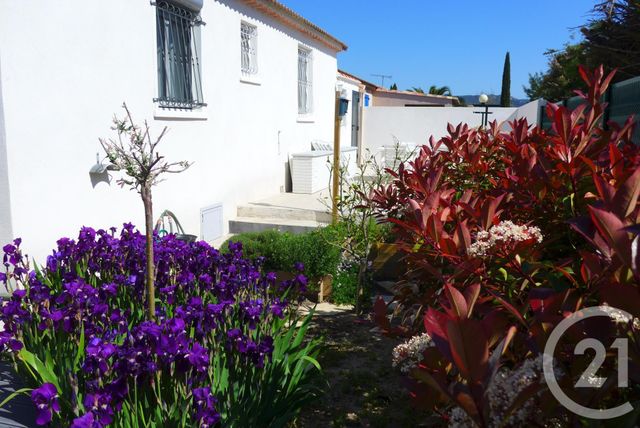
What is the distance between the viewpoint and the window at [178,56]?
6.54m

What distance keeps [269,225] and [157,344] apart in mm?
5697

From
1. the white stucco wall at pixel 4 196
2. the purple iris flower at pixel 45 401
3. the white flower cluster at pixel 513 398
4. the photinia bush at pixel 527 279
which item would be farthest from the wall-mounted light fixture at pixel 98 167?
the white flower cluster at pixel 513 398

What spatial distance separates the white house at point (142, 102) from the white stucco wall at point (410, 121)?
8322 mm

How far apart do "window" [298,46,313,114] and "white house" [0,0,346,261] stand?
0.69 metres

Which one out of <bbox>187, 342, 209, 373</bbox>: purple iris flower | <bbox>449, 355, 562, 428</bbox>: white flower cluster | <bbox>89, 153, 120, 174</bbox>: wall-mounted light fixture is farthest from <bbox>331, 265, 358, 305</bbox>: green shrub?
<bbox>449, 355, 562, 428</bbox>: white flower cluster

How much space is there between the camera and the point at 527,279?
5.64 ft

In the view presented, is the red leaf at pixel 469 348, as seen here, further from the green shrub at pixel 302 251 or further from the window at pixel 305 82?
the window at pixel 305 82

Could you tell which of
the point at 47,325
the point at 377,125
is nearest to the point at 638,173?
the point at 47,325

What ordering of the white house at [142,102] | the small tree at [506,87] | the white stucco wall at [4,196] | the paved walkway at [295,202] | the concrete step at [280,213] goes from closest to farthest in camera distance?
the white stucco wall at [4,196] < the white house at [142,102] < the concrete step at [280,213] < the paved walkway at [295,202] < the small tree at [506,87]

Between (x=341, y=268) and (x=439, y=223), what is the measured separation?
13.5ft

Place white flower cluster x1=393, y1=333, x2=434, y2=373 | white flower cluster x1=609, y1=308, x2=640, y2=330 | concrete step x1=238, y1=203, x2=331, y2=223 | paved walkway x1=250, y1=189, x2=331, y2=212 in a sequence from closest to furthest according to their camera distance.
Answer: white flower cluster x1=609, y1=308, x2=640, y2=330 → white flower cluster x1=393, y1=333, x2=434, y2=373 → concrete step x1=238, y1=203, x2=331, y2=223 → paved walkway x1=250, y1=189, x2=331, y2=212

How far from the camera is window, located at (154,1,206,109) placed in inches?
257

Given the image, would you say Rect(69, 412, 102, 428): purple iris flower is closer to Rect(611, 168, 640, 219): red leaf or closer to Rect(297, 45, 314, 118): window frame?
Rect(611, 168, 640, 219): red leaf

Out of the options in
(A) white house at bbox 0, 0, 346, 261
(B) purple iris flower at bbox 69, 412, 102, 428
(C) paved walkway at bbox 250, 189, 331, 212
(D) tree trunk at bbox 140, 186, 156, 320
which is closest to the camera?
(B) purple iris flower at bbox 69, 412, 102, 428
